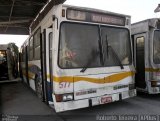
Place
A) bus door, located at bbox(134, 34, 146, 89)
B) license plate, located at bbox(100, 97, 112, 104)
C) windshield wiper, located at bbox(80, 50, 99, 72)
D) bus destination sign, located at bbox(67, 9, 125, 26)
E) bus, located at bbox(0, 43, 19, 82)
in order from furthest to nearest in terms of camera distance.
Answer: bus, located at bbox(0, 43, 19, 82)
bus door, located at bbox(134, 34, 146, 89)
license plate, located at bbox(100, 97, 112, 104)
windshield wiper, located at bbox(80, 50, 99, 72)
bus destination sign, located at bbox(67, 9, 125, 26)

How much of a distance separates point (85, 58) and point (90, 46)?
0.37 meters

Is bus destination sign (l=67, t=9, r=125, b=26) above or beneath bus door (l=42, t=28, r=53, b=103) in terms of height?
above

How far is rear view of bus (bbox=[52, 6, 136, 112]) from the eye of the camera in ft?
19.0

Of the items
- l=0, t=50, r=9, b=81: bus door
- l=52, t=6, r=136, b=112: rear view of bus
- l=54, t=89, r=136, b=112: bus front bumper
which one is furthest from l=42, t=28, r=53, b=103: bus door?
l=0, t=50, r=9, b=81: bus door

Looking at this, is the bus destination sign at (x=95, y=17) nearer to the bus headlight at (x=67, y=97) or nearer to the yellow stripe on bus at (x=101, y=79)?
the yellow stripe on bus at (x=101, y=79)

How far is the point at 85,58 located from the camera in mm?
6117

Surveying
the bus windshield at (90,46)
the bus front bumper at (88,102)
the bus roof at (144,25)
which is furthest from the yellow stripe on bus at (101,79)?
the bus roof at (144,25)

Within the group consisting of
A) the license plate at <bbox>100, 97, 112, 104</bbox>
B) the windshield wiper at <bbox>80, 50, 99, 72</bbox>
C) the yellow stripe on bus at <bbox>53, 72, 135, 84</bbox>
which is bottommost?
the license plate at <bbox>100, 97, 112, 104</bbox>

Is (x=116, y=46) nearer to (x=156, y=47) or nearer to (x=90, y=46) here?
(x=90, y=46)

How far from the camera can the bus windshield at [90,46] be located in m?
5.86

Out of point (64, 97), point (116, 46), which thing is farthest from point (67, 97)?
point (116, 46)

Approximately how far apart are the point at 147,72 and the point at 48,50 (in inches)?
146

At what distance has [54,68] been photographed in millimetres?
Answer: 5820

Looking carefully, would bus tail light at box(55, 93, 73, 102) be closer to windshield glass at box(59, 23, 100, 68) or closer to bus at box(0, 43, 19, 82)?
windshield glass at box(59, 23, 100, 68)
